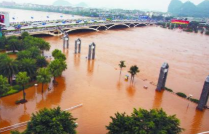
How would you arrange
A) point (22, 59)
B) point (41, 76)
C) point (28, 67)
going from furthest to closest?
1. point (22, 59)
2. point (28, 67)
3. point (41, 76)

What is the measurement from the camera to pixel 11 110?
1616 cm

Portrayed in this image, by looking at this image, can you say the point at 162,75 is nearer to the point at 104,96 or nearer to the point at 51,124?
the point at 104,96

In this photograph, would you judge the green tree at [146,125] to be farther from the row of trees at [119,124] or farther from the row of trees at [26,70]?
the row of trees at [26,70]

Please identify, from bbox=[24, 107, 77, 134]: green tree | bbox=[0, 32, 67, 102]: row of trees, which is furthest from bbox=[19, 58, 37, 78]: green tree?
bbox=[24, 107, 77, 134]: green tree

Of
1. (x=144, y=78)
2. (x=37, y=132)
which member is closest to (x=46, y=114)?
(x=37, y=132)

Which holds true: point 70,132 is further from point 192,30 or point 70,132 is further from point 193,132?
point 192,30

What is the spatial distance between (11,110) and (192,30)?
90.9 metres

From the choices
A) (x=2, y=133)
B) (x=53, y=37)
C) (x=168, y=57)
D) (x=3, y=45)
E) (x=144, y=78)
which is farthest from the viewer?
(x=53, y=37)

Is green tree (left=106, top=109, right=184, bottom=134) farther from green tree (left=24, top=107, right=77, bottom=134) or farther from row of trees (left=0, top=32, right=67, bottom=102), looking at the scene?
row of trees (left=0, top=32, right=67, bottom=102)

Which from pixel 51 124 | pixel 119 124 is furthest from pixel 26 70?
pixel 119 124

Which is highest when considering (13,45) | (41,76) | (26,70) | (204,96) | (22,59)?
(22,59)

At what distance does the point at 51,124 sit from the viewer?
410 inches

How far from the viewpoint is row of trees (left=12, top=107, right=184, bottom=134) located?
10453 mm

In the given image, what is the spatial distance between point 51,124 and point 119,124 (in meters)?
3.71
